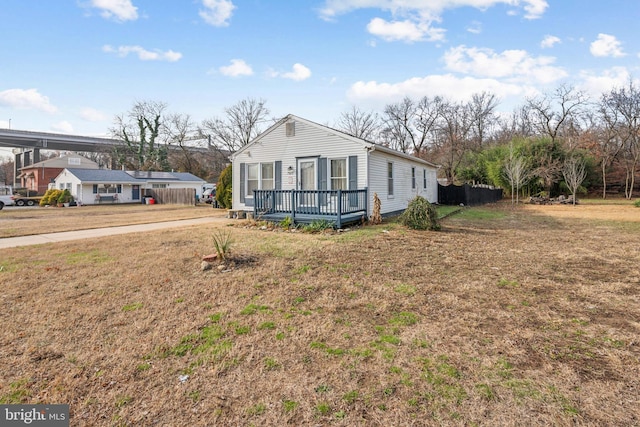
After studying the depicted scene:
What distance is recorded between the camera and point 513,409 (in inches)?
79.8

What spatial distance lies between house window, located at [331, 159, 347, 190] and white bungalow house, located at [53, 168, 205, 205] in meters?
22.2

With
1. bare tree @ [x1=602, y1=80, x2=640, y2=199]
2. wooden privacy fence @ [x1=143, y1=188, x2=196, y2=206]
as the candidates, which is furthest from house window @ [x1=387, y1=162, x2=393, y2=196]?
bare tree @ [x1=602, y1=80, x2=640, y2=199]

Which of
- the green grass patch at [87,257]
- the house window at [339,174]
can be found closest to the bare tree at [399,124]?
the house window at [339,174]

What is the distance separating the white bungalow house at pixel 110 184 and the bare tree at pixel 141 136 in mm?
8075

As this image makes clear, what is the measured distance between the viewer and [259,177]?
13602 mm

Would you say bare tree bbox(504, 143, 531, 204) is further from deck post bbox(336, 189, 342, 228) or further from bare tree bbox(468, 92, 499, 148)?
deck post bbox(336, 189, 342, 228)

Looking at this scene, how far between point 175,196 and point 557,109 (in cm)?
3540

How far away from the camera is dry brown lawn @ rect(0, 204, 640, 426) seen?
2.08 m

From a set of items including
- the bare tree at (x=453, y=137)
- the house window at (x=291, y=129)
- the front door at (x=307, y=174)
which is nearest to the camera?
the front door at (x=307, y=174)

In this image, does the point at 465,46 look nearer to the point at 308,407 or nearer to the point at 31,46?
the point at 308,407

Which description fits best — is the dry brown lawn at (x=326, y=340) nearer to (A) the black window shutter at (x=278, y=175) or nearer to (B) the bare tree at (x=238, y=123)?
(A) the black window shutter at (x=278, y=175)

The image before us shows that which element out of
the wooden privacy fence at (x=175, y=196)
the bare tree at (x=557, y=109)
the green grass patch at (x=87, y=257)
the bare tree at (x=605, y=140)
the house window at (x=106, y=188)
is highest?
the bare tree at (x=557, y=109)

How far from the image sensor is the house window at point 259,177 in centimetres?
1344

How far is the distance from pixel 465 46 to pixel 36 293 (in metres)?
16.2
